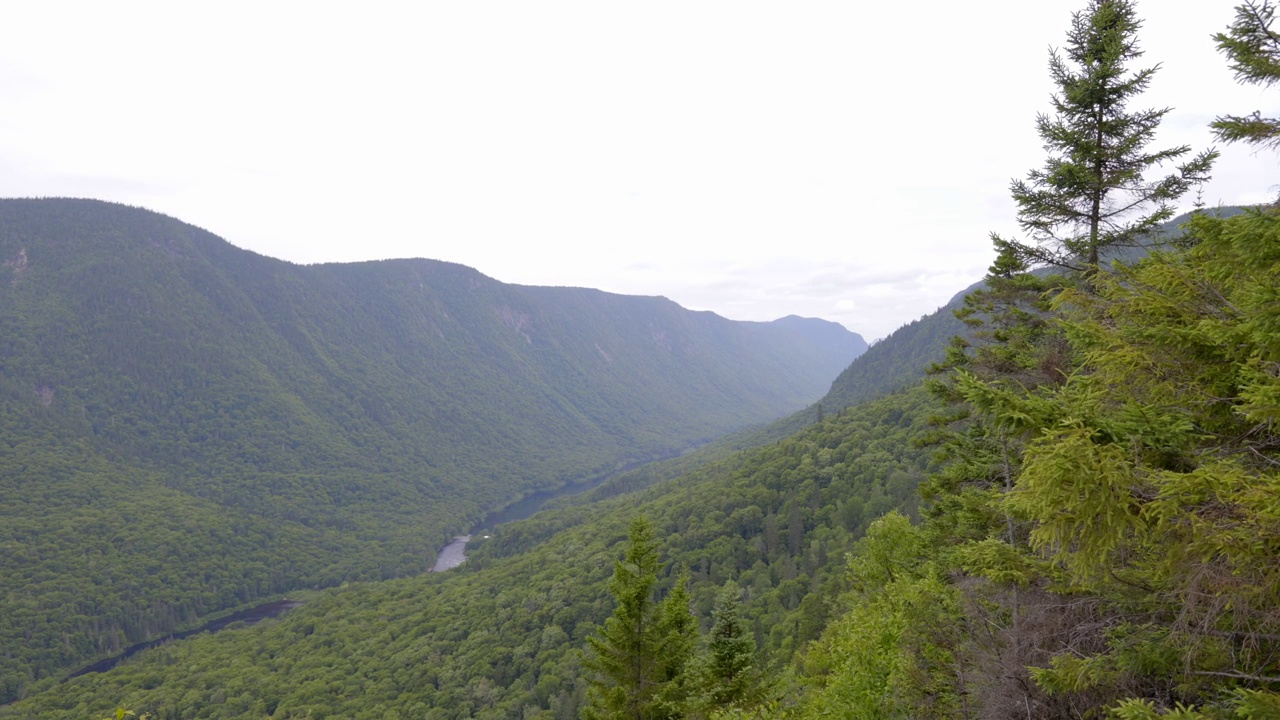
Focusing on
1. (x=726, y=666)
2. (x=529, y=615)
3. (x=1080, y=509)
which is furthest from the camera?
(x=529, y=615)

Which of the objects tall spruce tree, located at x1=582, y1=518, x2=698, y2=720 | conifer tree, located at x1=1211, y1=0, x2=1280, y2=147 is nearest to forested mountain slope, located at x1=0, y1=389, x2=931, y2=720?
tall spruce tree, located at x1=582, y1=518, x2=698, y2=720

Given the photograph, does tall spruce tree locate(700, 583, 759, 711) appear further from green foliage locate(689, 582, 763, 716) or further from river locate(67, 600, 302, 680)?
river locate(67, 600, 302, 680)

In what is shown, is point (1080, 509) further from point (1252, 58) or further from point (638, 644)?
point (638, 644)

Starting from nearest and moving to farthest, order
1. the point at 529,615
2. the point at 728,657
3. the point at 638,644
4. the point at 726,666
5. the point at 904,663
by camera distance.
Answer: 1. the point at 904,663
2. the point at 726,666
3. the point at 728,657
4. the point at 638,644
5. the point at 529,615

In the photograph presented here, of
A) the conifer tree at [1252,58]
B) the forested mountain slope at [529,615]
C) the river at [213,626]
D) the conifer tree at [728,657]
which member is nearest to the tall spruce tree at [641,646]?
the conifer tree at [728,657]

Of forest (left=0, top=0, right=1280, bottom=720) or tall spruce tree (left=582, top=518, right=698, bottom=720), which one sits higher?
forest (left=0, top=0, right=1280, bottom=720)

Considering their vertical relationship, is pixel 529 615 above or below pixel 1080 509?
below

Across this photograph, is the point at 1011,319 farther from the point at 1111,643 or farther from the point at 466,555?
the point at 466,555

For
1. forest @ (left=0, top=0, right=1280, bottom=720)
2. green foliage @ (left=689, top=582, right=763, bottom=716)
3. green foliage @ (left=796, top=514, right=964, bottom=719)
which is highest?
A: forest @ (left=0, top=0, right=1280, bottom=720)

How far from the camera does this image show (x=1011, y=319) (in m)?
15.7

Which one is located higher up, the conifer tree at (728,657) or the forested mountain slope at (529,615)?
the conifer tree at (728,657)

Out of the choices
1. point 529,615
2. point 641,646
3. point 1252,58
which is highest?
point 1252,58

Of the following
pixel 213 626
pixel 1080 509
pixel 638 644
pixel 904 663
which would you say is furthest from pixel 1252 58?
pixel 213 626

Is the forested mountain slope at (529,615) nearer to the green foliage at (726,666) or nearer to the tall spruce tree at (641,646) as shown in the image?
the green foliage at (726,666)
